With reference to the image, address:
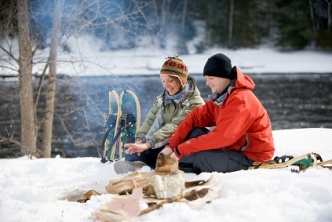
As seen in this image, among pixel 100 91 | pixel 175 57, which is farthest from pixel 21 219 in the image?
pixel 100 91

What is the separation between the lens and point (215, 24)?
132 ft

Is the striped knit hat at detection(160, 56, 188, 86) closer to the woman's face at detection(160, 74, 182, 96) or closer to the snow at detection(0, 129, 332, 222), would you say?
the woman's face at detection(160, 74, 182, 96)

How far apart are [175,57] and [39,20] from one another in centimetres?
411

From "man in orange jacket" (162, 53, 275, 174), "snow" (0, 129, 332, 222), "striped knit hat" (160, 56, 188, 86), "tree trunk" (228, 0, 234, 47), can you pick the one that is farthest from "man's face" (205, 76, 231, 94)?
"tree trunk" (228, 0, 234, 47)

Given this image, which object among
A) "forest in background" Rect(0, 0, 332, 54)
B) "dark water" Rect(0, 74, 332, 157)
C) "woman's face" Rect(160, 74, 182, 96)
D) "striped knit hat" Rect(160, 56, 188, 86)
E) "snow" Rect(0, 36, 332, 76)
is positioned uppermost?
"forest in background" Rect(0, 0, 332, 54)

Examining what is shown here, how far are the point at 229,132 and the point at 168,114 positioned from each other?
45.9 inches

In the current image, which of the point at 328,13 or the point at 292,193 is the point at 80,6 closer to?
the point at 292,193

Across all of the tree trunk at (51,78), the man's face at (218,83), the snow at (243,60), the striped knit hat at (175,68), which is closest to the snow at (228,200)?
the man's face at (218,83)

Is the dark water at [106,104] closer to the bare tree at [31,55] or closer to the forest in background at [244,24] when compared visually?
the bare tree at [31,55]

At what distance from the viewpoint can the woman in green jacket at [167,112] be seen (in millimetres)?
4363

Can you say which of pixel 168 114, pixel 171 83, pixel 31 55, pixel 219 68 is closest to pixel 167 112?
pixel 168 114

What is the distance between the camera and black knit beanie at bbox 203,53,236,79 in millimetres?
3764

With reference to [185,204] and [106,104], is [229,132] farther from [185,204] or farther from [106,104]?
[106,104]

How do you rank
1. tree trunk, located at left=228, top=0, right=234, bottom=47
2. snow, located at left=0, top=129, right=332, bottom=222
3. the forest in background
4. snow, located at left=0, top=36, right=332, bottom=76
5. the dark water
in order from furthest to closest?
tree trunk, located at left=228, top=0, right=234, bottom=47
the forest in background
snow, located at left=0, top=36, right=332, bottom=76
the dark water
snow, located at left=0, top=129, right=332, bottom=222
